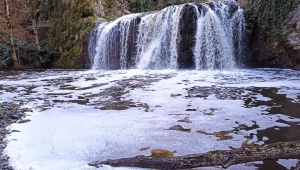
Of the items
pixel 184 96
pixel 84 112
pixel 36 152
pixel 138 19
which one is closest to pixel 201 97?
pixel 184 96

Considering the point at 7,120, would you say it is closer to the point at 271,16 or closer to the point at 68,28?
the point at 271,16

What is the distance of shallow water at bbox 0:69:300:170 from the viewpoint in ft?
8.93

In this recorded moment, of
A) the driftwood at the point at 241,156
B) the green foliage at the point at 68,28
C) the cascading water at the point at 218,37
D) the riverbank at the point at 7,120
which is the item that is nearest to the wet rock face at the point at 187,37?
the cascading water at the point at 218,37

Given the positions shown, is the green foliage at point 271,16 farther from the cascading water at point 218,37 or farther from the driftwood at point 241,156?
the driftwood at point 241,156

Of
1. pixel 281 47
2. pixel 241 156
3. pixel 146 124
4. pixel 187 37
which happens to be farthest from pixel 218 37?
pixel 241 156

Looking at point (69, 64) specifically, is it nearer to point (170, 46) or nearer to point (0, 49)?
point (0, 49)

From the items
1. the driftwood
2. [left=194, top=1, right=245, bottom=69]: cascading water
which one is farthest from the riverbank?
[left=194, top=1, right=245, bottom=69]: cascading water

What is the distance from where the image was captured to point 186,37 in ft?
38.0

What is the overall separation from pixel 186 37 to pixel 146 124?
8.49 metres

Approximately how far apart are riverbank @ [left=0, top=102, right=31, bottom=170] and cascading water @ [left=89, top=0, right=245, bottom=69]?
780 centimetres

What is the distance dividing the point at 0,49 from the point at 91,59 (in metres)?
5.26

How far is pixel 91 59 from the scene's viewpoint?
14.4m

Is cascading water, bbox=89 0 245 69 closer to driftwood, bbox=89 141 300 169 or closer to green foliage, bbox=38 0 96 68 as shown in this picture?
green foliage, bbox=38 0 96 68

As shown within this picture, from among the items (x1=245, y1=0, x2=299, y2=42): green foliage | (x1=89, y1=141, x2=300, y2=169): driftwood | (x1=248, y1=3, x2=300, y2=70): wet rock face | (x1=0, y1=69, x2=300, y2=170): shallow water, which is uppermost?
(x1=245, y1=0, x2=299, y2=42): green foliage
